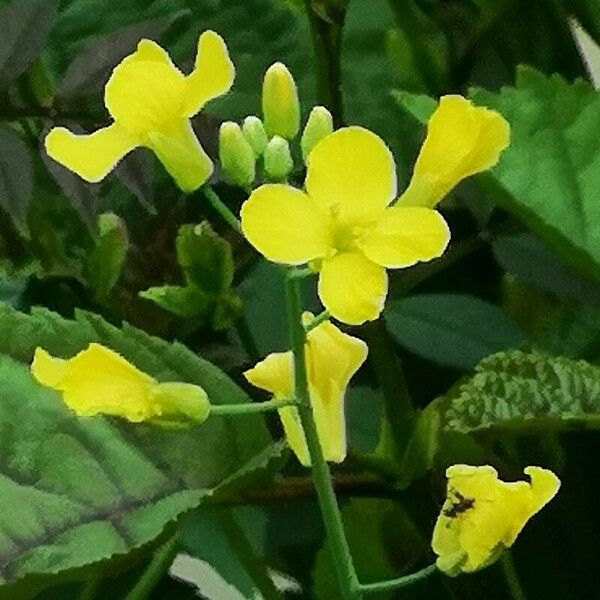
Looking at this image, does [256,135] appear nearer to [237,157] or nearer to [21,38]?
[237,157]

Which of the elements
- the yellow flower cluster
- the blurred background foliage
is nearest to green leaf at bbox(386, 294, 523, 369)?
the blurred background foliage

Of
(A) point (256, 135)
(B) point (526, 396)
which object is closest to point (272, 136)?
(A) point (256, 135)

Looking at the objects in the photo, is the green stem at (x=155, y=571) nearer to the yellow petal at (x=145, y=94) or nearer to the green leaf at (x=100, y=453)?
the green leaf at (x=100, y=453)

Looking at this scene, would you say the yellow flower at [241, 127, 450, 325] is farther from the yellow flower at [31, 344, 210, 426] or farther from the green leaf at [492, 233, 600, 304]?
the green leaf at [492, 233, 600, 304]

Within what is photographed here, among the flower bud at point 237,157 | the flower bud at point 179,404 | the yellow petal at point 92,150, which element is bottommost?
the flower bud at point 179,404

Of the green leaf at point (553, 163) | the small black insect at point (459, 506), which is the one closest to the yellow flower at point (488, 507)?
the small black insect at point (459, 506)

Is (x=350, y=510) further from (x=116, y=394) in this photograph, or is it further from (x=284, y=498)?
(x=116, y=394)
